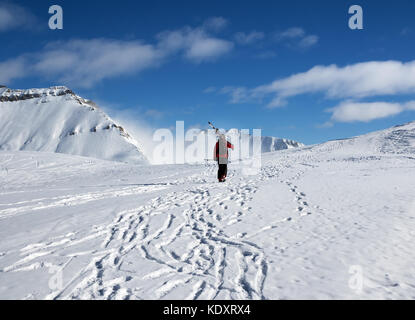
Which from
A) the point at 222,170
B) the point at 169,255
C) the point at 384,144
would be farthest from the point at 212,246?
the point at 384,144

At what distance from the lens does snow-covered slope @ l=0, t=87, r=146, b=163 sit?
6294 inches

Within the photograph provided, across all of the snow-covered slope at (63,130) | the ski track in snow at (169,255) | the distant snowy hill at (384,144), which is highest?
the snow-covered slope at (63,130)

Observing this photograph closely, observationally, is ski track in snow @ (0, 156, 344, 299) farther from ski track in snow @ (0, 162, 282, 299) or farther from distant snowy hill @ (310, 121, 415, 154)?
distant snowy hill @ (310, 121, 415, 154)

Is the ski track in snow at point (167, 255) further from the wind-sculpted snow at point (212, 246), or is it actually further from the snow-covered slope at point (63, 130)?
the snow-covered slope at point (63, 130)

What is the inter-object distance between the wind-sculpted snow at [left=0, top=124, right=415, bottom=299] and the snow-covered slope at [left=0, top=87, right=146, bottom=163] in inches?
5802

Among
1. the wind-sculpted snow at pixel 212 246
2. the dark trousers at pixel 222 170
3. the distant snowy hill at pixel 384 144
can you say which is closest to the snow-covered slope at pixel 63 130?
the distant snowy hill at pixel 384 144

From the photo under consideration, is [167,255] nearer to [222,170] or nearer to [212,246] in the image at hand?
[212,246]

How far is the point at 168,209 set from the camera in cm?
994

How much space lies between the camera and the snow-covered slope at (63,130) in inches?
6294

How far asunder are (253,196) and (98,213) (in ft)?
19.8

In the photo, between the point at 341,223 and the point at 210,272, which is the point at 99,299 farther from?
the point at 341,223

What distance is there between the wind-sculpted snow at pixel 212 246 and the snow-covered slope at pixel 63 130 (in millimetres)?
147383

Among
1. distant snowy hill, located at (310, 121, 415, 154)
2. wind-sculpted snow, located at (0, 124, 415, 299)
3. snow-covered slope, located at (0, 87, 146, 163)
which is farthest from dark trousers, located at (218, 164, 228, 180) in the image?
snow-covered slope, located at (0, 87, 146, 163)

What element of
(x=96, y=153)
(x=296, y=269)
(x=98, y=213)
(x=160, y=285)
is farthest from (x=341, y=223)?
(x=96, y=153)
